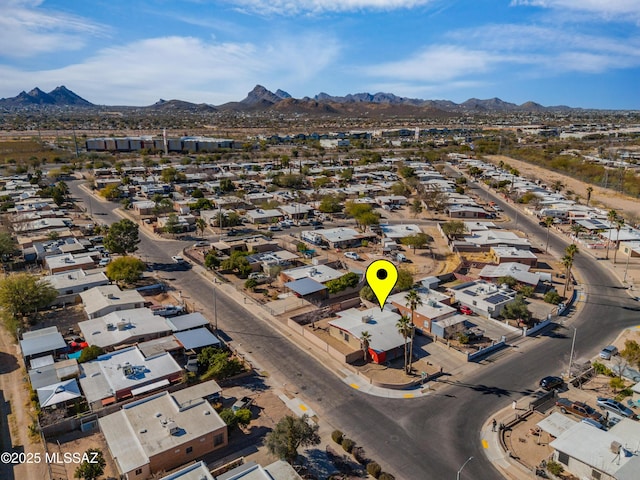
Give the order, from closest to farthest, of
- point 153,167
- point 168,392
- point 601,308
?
point 168,392
point 601,308
point 153,167

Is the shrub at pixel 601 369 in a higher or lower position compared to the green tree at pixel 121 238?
lower

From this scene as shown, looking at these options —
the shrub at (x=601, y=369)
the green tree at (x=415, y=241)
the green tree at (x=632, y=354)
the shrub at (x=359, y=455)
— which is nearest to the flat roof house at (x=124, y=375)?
the shrub at (x=359, y=455)

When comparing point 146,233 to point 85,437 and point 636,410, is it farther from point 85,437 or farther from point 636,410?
point 636,410

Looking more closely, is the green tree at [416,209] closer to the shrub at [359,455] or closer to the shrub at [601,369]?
the shrub at [601,369]

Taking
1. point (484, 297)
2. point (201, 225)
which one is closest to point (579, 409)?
point (484, 297)

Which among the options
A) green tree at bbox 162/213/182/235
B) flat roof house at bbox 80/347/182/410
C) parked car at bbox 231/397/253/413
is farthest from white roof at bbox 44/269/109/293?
parked car at bbox 231/397/253/413

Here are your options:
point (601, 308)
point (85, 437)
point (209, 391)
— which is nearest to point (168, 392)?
point (209, 391)
